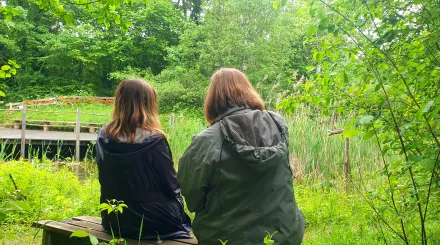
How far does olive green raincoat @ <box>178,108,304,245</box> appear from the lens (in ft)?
6.32

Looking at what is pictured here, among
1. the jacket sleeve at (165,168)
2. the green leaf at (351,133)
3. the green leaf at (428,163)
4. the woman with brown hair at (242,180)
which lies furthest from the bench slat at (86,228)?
the green leaf at (428,163)

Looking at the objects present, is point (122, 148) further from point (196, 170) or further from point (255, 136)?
point (255, 136)

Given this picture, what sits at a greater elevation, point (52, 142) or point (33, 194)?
point (33, 194)

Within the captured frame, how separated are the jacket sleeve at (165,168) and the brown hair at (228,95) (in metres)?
0.40

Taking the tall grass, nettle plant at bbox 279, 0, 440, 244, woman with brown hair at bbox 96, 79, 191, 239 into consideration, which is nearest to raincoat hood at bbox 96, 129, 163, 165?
woman with brown hair at bbox 96, 79, 191, 239

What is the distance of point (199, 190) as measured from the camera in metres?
1.98

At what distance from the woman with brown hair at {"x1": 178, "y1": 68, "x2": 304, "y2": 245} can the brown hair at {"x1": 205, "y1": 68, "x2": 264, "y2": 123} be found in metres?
0.09

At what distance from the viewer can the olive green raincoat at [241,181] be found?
193 centimetres

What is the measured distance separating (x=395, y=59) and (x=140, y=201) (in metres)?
1.45

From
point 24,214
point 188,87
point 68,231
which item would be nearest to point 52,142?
point 188,87

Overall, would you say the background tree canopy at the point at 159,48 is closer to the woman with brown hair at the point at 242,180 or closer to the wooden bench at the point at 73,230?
the wooden bench at the point at 73,230

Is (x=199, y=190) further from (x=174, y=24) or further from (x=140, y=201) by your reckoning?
(x=174, y=24)

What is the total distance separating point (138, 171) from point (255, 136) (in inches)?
28.8


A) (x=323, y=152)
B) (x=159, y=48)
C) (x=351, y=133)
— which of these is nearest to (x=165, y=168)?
(x=351, y=133)
